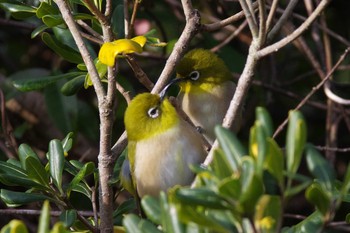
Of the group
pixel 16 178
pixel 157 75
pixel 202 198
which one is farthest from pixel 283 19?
pixel 157 75

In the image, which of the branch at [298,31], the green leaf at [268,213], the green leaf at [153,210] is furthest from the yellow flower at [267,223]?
the branch at [298,31]

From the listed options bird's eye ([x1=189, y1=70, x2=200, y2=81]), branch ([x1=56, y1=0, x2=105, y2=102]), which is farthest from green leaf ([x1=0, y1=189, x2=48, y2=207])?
bird's eye ([x1=189, y1=70, x2=200, y2=81])

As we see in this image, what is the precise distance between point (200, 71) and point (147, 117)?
3.64 ft

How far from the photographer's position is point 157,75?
18.8 ft

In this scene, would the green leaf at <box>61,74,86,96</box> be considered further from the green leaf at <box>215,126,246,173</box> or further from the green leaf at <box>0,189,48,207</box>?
the green leaf at <box>215,126,246,173</box>

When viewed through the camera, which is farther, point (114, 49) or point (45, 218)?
point (114, 49)

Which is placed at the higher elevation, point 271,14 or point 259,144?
point 271,14

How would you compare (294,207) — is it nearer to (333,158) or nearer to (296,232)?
(333,158)

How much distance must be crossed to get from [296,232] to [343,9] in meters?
3.66

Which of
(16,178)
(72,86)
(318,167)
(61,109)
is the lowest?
(61,109)

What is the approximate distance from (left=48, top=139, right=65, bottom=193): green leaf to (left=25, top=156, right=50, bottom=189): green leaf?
0.14ft

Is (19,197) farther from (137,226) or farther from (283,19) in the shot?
(283,19)

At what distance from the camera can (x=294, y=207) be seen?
5.78 meters

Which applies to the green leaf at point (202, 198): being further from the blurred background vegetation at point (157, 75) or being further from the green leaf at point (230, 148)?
the blurred background vegetation at point (157, 75)
